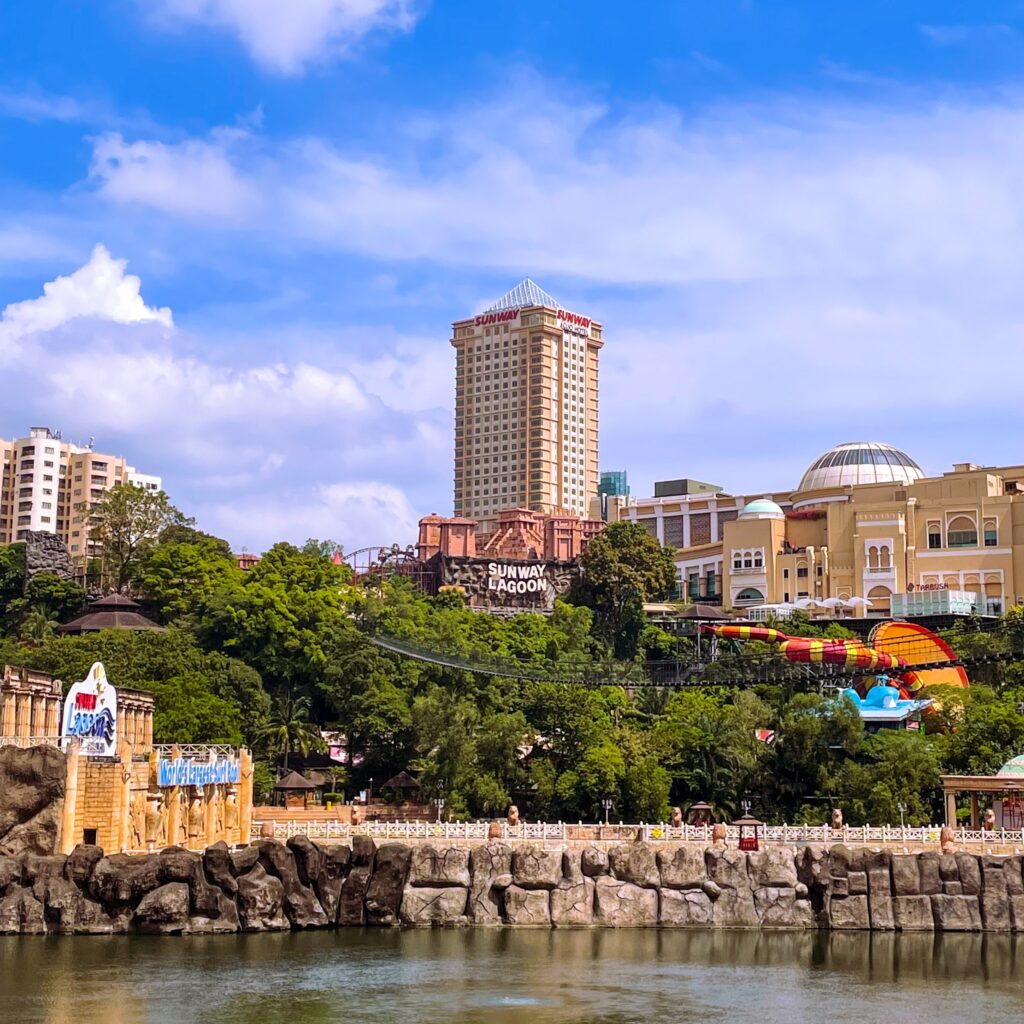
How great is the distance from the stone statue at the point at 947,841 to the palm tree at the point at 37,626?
45794 millimetres

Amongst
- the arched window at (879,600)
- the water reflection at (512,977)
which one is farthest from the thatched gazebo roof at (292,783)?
the arched window at (879,600)

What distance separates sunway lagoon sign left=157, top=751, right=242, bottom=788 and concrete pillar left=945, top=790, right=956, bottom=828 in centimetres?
2187

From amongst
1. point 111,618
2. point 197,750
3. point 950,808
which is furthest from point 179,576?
point 950,808

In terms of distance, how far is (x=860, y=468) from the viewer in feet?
372

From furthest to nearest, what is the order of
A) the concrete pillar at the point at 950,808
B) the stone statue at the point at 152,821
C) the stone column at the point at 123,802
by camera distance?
the concrete pillar at the point at 950,808 < the stone statue at the point at 152,821 < the stone column at the point at 123,802

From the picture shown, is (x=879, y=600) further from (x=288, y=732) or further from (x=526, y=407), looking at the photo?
(x=526, y=407)

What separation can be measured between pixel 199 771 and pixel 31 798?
22.0 ft

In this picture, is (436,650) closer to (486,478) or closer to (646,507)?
(646,507)

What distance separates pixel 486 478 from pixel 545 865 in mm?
130662

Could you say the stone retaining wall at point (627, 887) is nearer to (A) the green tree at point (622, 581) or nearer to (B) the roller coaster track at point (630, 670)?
(B) the roller coaster track at point (630, 670)

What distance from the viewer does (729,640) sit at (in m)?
92.2

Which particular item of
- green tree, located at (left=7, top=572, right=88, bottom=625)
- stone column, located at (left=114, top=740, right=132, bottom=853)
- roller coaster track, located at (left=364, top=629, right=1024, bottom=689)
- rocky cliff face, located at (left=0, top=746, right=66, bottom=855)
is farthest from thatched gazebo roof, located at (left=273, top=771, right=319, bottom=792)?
green tree, located at (left=7, top=572, right=88, bottom=625)

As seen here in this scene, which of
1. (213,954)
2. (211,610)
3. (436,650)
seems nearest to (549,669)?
(436,650)

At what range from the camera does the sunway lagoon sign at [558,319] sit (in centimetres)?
17150
